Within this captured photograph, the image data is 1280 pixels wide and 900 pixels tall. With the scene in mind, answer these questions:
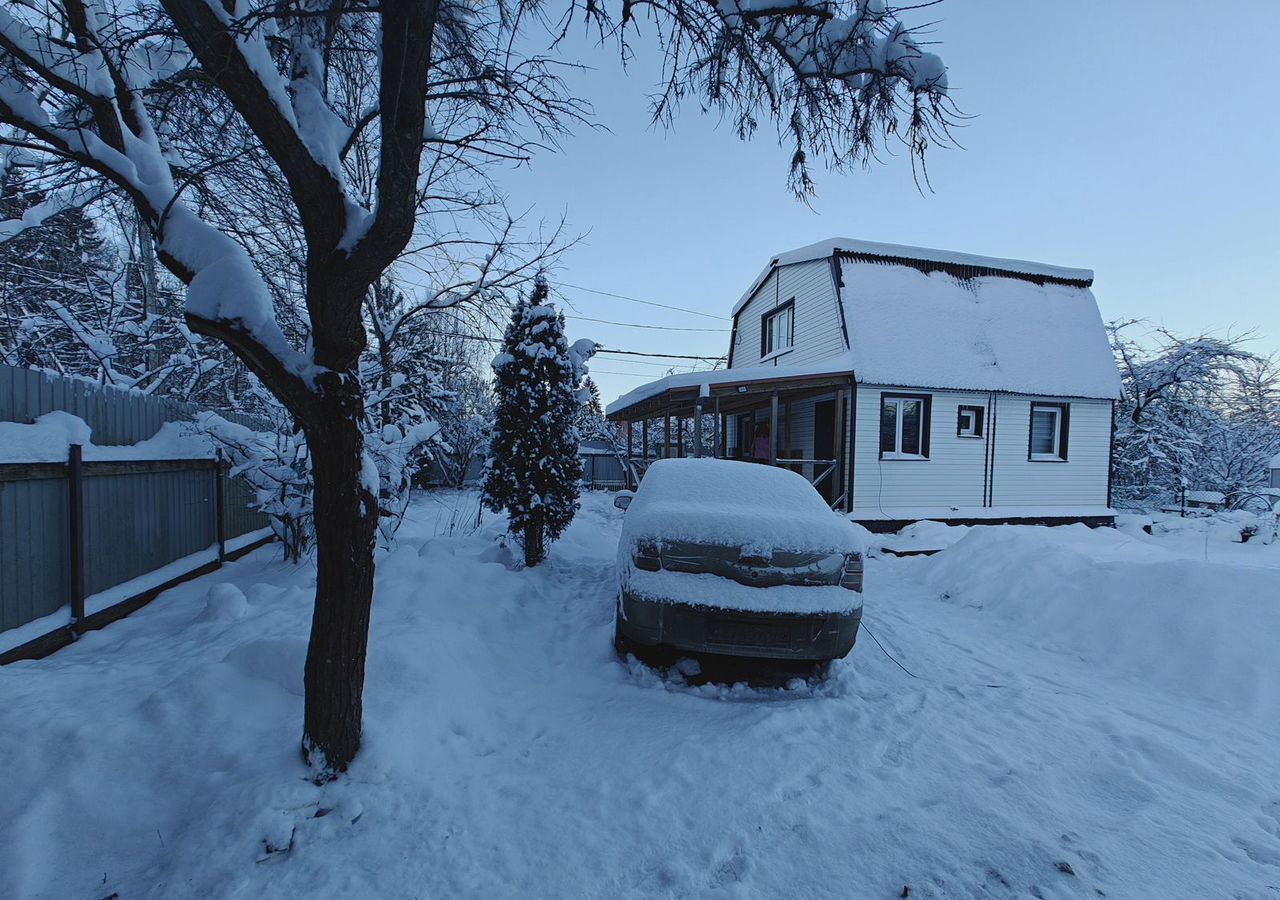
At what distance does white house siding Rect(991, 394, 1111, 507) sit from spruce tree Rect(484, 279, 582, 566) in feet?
34.6

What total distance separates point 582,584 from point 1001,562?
478 centimetres

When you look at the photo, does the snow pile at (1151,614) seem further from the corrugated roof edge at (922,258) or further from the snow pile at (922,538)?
the corrugated roof edge at (922,258)

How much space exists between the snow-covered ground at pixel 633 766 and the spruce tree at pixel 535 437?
1.92m

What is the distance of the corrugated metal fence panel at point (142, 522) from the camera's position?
14.3 ft

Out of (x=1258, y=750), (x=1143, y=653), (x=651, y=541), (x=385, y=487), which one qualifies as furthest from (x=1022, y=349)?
(x=385, y=487)

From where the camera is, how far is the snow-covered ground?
6.63 ft

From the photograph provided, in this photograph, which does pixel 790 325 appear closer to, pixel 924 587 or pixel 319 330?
pixel 924 587

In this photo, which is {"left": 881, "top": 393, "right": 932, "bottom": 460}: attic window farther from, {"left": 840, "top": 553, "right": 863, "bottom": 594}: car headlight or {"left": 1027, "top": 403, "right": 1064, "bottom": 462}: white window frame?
{"left": 840, "top": 553, "right": 863, "bottom": 594}: car headlight

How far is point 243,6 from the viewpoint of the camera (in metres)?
2.31

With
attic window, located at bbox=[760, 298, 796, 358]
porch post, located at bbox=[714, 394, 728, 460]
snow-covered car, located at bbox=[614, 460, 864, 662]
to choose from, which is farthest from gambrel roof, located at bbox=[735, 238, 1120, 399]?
snow-covered car, located at bbox=[614, 460, 864, 662]

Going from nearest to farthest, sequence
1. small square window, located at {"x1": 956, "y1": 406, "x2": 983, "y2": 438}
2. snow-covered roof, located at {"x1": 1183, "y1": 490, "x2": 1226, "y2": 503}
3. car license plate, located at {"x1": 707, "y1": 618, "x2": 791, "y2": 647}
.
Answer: car license plate, located at {"x1": 707, "y1": 618, "x2": 791, "y2": 647}, small square window, located at {"x1": 956, "y1": 406, "x2": 983, "y2": 438}, snow-covered roof, located at {"x1": 1183, "y1": 490, "x2": 1226, "y2": 503}

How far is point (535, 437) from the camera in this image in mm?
6438

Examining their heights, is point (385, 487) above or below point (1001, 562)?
above

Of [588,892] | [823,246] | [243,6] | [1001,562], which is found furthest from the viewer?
[823,246]
